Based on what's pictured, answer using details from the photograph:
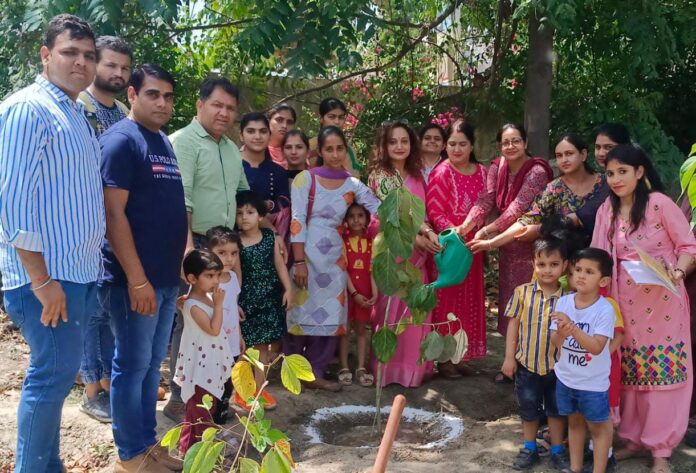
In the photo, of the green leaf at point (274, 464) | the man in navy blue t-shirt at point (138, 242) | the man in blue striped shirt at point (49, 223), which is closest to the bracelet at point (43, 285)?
the man in blue striped shirt at point (49, 223)

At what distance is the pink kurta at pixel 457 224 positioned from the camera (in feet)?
16.6

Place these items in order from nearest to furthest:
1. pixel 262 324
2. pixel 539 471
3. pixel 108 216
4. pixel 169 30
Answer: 1. pixel 108 216
2. pixel 539 471
3. pixel 262 324
4. pixel 169 30

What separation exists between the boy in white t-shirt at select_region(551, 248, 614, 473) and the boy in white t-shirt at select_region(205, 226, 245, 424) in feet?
5.29

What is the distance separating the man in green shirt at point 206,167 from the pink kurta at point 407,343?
3.72ft

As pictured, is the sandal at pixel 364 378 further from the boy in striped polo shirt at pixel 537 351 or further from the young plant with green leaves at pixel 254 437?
the young plant with green leaves at pixel 254 437

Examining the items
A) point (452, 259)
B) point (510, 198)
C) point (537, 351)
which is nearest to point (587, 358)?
point (537, 351)

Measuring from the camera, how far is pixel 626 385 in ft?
12.9

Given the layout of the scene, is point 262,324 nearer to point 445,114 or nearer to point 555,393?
point 555,393

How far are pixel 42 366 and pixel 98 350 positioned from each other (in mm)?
1281

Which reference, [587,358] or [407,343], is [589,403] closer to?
[587,358]

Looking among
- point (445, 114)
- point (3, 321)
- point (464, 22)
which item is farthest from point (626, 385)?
point (3, 321)

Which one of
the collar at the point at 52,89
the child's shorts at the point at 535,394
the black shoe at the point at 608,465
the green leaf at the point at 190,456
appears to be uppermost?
the collar at the point at 52,89

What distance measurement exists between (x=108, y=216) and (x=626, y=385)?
2569 mm

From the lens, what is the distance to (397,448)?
4.15 m
